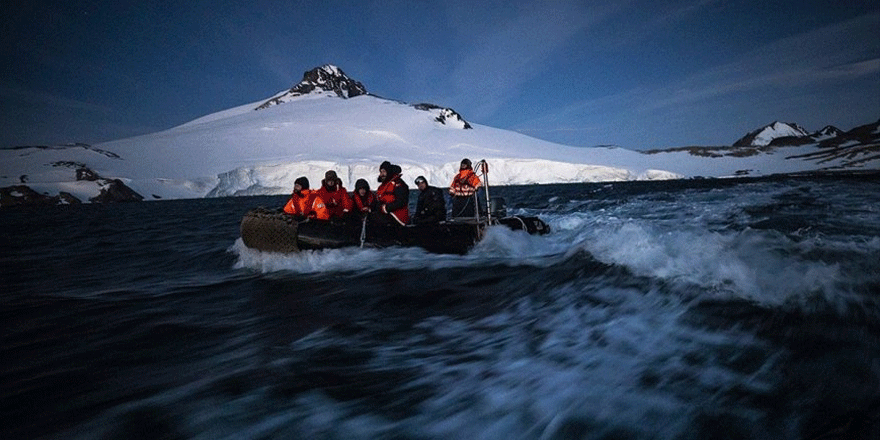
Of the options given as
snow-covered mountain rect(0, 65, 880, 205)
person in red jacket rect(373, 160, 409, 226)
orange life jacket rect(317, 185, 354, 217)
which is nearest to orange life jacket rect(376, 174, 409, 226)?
person in red jacket rect(373, 160, 409, 226)

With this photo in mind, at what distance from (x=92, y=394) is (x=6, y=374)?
3.58 ft

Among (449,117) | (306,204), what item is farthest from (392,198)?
(449,117)

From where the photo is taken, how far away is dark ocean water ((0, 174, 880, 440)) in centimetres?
230

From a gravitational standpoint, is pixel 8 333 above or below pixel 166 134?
below

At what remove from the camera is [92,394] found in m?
2.98

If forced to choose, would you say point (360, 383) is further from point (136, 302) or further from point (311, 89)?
point (311, 89)

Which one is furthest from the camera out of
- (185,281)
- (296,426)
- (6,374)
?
(185,281)

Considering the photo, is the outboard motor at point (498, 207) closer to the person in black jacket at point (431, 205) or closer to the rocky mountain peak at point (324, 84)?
the person in black jacket at point (431, 205)

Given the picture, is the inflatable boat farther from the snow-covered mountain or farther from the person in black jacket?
the snow-covered mountain

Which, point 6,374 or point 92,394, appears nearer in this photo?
point 92,394

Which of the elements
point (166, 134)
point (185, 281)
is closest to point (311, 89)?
point (166, 134)

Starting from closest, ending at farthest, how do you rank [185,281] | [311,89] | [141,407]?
[141,407] < [185,281] < [311,89]

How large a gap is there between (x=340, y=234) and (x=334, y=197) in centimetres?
103

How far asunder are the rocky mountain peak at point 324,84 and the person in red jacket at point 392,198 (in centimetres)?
15858
